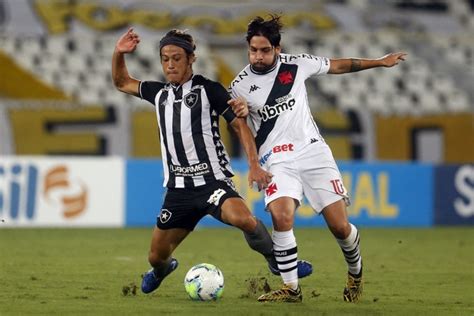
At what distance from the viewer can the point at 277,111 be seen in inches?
325

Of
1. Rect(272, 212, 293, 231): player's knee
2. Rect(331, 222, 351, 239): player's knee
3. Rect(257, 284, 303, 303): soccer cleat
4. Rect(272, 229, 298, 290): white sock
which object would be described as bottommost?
Rect(257, 284, 303, 303): soccer cleat

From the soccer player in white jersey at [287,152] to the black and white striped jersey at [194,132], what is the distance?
8.8 inches

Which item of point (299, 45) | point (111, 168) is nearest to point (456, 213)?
point (111, 168)

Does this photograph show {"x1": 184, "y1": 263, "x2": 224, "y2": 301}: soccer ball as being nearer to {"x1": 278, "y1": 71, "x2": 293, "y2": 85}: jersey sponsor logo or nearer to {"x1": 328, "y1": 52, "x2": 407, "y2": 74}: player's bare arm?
{"x1": 278, "y1": 71, "x2": 293, "y2": 85}: jersey sponsor logo

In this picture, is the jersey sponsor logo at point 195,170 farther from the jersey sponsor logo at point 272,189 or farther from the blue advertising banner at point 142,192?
the blue advertising banner at point 142,192

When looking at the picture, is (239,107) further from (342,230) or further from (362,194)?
(362,194)

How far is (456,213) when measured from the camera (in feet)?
62.7

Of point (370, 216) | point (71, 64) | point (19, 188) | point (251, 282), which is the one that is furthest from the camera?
point (71, 64)

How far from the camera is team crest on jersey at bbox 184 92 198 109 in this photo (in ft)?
27.1

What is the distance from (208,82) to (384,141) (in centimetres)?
1532

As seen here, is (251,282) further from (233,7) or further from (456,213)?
(233,7)

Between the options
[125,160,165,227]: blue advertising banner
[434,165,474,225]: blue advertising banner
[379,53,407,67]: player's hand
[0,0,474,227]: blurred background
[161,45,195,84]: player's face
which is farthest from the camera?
[434,165,474,225]: blue advertising banner

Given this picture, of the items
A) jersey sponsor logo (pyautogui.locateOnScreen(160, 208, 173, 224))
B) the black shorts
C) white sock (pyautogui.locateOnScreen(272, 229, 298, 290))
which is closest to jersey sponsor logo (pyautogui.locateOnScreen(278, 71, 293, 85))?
the black shorts

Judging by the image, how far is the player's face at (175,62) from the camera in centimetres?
816
